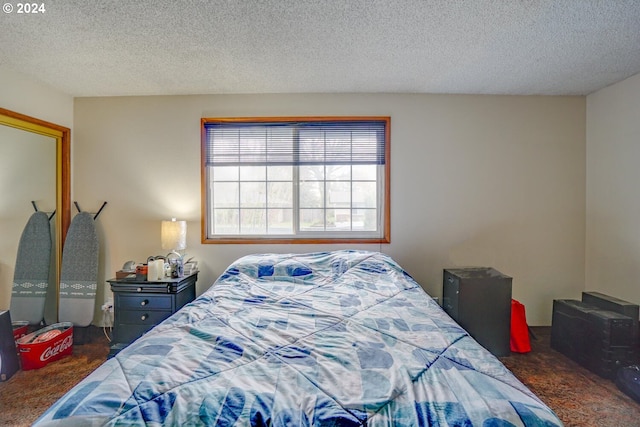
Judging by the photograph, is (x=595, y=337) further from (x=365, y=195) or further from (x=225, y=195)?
(x=225, y=195)

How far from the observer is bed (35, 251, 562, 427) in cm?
83

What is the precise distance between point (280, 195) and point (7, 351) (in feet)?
8.04

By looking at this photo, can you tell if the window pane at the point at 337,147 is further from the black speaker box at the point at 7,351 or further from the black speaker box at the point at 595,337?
the black speaker box at the point at 7,351

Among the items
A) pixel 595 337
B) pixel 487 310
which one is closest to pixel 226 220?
pixel 487 310

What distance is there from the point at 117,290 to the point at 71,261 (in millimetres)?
840

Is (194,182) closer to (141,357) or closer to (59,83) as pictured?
(59,83)

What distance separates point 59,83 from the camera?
103 inches

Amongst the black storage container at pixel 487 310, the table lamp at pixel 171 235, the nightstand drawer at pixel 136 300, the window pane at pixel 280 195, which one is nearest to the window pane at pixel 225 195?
the window pane at pixel 280 195

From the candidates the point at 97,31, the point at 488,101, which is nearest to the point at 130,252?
A: the point at 97,31

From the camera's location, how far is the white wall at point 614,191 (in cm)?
249

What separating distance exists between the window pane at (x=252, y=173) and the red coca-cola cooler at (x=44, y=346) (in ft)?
6.76

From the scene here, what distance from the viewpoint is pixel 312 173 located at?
2.96m

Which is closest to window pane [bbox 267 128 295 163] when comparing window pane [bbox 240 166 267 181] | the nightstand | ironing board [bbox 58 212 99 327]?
window pane [bbox 240 166 267 181]

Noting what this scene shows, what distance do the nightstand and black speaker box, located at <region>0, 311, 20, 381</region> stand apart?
2.07ft
